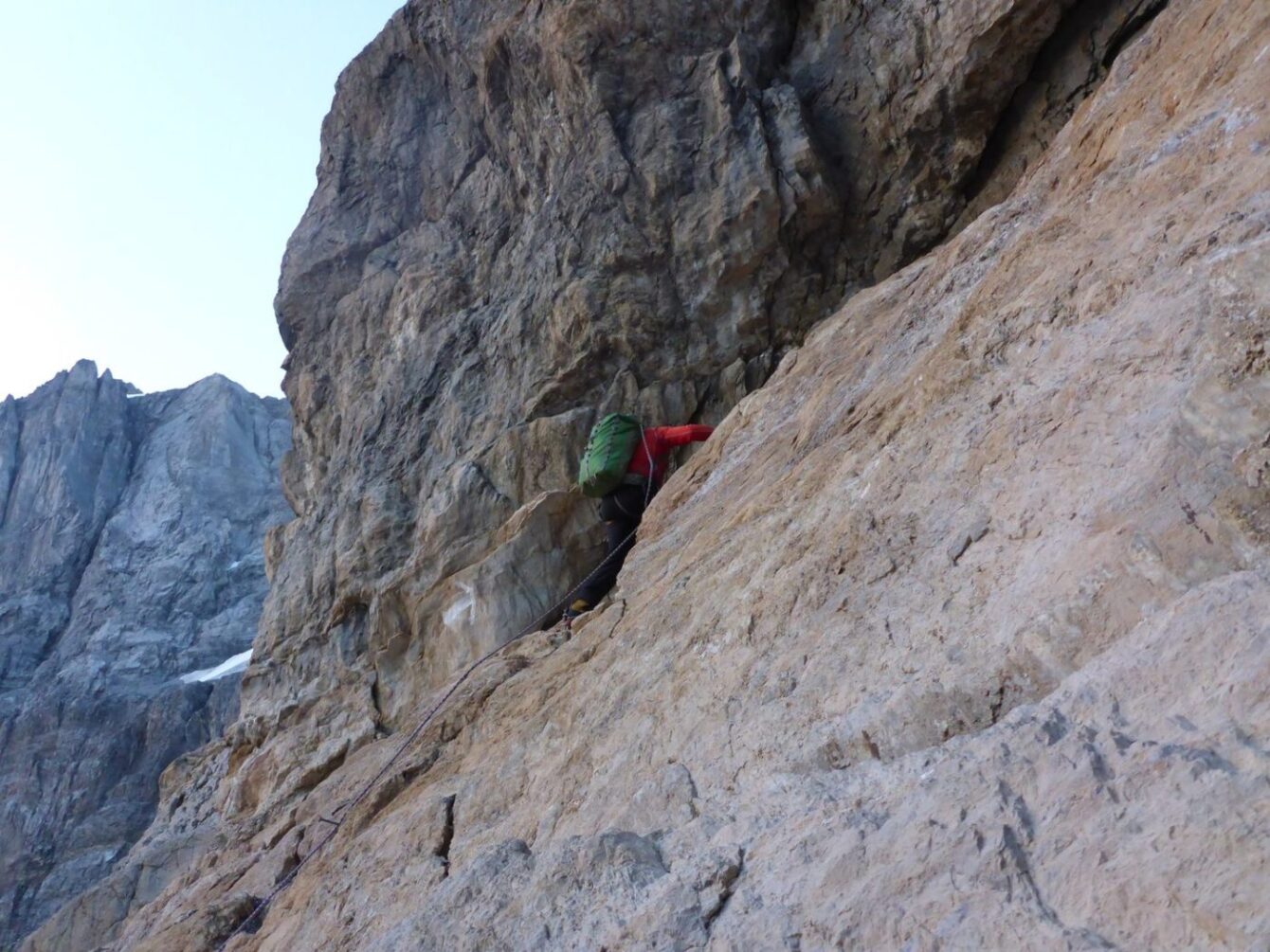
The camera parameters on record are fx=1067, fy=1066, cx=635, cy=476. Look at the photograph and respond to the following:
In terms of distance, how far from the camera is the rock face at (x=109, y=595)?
3375 cm

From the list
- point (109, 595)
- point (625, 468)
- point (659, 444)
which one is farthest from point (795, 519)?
point (109, 595)

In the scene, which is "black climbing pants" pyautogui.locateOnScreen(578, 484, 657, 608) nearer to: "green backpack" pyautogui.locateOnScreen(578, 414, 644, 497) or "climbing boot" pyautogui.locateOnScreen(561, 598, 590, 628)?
"green backpack" pyautogui.locateOnScreen(578, 414, 644, 497)

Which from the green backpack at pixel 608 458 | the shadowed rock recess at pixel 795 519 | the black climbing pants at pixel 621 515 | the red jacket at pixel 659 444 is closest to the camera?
the shadowed rock recess at pixel 795 519

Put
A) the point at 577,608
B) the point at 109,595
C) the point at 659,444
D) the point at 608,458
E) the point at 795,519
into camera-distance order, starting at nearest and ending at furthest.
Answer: the point at 795,519 < the point at 577,608 < the point at 608,458 < the point at 659,444 < the point at 109,595

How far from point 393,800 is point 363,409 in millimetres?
8418

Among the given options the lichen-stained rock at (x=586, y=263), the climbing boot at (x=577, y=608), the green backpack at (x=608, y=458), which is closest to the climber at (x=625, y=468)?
the green backpack at (x=608, y=458)

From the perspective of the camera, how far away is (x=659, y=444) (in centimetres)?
1032

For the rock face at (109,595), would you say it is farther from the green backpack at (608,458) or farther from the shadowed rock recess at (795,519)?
the green backpack at (608,458)

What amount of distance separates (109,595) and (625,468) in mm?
40931

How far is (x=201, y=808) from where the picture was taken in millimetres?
14273

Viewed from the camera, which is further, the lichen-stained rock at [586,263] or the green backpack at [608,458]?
the lichen-stained rock at [586,263]

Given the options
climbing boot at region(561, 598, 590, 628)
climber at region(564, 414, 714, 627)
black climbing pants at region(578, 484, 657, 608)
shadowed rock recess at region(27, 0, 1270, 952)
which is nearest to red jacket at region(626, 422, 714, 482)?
climber at region(564, 414, 714, 627)

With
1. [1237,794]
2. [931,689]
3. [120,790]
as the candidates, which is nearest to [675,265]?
[931,689]

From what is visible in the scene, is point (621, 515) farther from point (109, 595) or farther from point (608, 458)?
point (109, 595)
